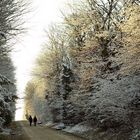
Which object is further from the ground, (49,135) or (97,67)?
(97,67)

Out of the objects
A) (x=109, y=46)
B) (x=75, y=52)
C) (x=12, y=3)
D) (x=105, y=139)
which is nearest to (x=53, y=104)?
(x=75, y=52)

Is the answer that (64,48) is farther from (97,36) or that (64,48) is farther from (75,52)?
(97,36)

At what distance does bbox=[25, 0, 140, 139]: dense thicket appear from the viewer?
26.5m

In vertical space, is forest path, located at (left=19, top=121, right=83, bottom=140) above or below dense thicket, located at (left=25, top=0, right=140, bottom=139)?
below

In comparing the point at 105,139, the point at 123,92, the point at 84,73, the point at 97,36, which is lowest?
the point at 105,139

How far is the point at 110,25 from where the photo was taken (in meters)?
39.6

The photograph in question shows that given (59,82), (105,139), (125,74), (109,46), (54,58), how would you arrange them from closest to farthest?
(125,74)
(105,139)
(109,46)
(59,82)
(54,58)

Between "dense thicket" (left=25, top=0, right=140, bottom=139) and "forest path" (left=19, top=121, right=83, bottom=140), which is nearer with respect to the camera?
"dense thicket" (left=25, top=0, right=140, bottom=139)

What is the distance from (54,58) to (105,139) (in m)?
33.1

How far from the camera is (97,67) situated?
37.9m

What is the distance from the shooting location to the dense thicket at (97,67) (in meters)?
26.5

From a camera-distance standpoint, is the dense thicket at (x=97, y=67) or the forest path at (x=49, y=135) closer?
the dense thicket at (x=97, y=67)

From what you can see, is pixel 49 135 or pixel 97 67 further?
pixel 97 67

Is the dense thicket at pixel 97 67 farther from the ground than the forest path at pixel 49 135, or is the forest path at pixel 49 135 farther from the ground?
the dense thicket at pixel 97 67
